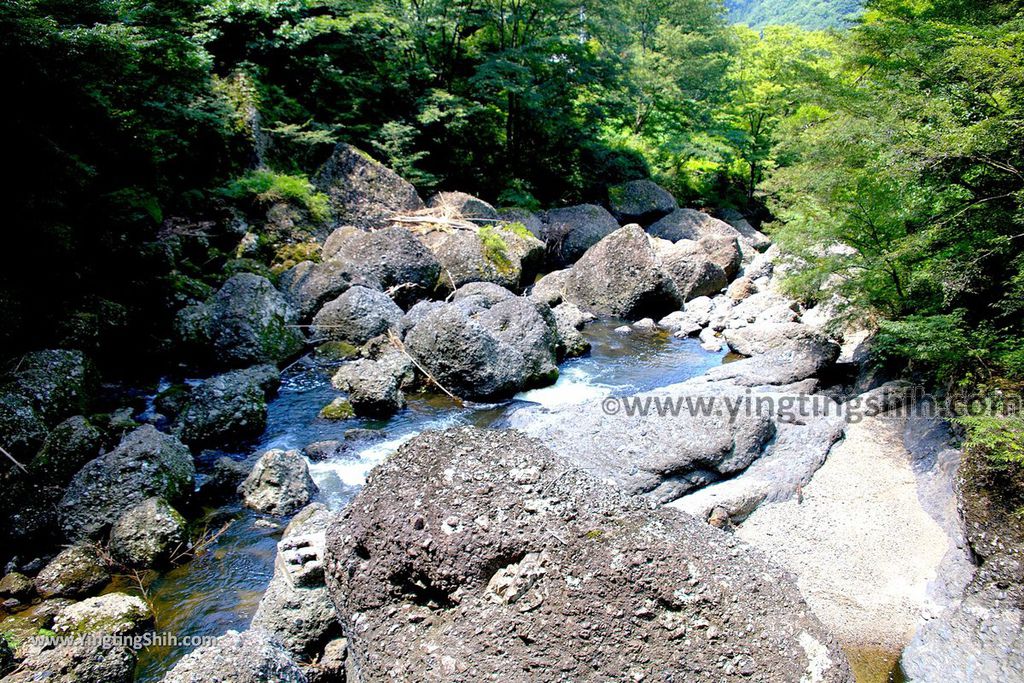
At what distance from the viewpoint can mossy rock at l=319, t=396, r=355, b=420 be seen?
29.1 feet

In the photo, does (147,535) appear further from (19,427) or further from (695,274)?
(695,274)

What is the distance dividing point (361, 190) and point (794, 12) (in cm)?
10840

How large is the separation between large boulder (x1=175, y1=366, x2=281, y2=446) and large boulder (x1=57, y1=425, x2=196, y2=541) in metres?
0.99

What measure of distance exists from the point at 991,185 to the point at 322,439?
28.9 ft

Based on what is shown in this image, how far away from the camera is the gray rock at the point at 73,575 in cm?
517

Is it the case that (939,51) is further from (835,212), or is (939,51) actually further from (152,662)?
(152,662)

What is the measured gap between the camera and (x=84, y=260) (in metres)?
Result: 9.03

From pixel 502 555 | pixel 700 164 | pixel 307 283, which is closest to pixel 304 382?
pixel 307 283

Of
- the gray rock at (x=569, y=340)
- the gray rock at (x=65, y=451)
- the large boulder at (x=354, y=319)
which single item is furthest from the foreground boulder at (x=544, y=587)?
the gray rock at (x=569, y=340)

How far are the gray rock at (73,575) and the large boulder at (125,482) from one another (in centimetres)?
34

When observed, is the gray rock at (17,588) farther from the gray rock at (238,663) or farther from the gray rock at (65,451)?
the gray rock at (238,663)

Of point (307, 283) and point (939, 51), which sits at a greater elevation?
point (939, 51)

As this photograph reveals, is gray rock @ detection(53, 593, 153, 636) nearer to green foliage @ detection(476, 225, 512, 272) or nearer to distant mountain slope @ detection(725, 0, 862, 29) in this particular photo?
green foliage @ detection(476, 225, 512, 272)

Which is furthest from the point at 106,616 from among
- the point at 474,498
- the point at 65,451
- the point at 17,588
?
the point at 474,498
